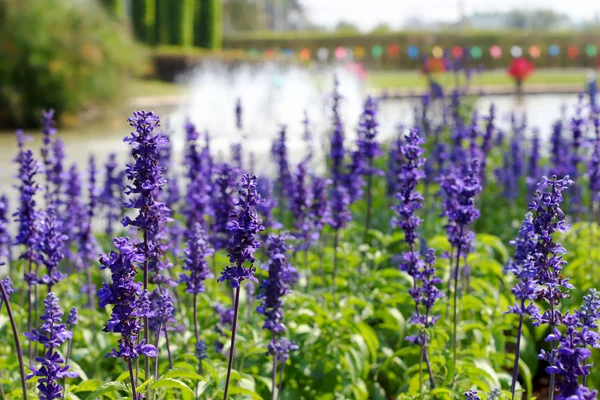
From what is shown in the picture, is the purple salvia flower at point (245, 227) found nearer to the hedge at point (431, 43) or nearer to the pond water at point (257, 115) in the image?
the pond water at point (257, 115)

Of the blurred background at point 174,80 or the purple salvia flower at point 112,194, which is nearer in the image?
the purple salvia flower at point 112,194

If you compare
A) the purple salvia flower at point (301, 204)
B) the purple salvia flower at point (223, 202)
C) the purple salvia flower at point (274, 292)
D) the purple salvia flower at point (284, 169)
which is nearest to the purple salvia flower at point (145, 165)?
the purple salvia flower at point (274, 292)

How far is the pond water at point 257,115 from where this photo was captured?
16.8 metres

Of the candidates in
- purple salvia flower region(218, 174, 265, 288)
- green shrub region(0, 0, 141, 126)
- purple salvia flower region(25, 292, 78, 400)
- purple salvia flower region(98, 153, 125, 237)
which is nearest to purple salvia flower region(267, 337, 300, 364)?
purple salvia flower region(218, 174, 265, 288)

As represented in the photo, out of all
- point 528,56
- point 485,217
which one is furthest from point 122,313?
point 528,56

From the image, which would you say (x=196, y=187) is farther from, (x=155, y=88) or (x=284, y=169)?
(x=155, y=88)

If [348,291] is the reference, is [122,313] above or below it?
above

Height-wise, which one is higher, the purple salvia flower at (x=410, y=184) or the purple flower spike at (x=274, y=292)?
→ the purple salvia flower at (x=410, y=184)

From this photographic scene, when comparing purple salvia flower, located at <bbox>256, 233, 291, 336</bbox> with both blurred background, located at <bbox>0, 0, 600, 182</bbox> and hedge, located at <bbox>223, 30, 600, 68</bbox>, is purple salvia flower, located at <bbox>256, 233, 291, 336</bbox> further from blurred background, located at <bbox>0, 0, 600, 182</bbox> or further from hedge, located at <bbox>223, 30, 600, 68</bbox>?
hedge, located at <bbox>223, 30, 600, 68</bbox>

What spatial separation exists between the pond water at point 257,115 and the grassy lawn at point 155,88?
3.39 ft

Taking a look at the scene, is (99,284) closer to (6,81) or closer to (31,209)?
(31,209)

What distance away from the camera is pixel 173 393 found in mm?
4270

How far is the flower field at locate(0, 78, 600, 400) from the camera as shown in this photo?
321cm

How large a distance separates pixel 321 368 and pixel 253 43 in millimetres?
64649
